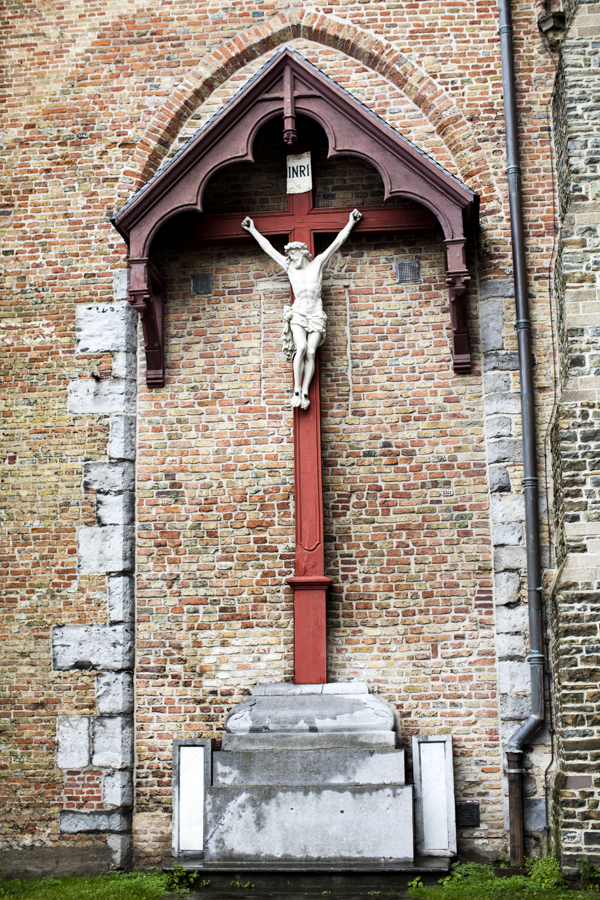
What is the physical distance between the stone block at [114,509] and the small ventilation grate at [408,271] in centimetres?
301

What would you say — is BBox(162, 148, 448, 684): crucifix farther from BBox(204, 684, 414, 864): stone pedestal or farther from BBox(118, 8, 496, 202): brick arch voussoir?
BBox(118, 8, 496, 202): brick arch voussoir

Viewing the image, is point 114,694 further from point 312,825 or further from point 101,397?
point 101,397

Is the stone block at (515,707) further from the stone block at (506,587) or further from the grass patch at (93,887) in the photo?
the grass patch at (93,887)

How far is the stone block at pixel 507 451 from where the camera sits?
329 inches

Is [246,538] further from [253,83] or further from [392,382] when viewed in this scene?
[253,83]

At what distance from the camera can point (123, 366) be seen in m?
8.84

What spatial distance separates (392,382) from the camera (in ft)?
28.3

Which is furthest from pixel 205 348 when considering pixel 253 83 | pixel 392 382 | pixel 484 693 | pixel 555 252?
pixel 484 693

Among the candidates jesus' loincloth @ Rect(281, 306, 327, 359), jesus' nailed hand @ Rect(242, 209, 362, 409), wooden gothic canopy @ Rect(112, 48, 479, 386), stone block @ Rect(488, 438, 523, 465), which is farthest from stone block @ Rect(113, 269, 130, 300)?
stone block @ Rect(488, 438, 523, 465)

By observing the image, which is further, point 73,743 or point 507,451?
point 507,451

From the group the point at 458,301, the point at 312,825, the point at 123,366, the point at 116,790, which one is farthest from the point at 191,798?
the point at 458,301

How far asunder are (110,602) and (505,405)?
3.70m

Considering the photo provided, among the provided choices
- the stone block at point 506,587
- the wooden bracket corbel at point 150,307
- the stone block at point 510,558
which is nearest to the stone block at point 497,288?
the stone block at point 510,558

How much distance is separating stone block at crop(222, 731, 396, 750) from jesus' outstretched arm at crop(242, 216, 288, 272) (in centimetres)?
385
